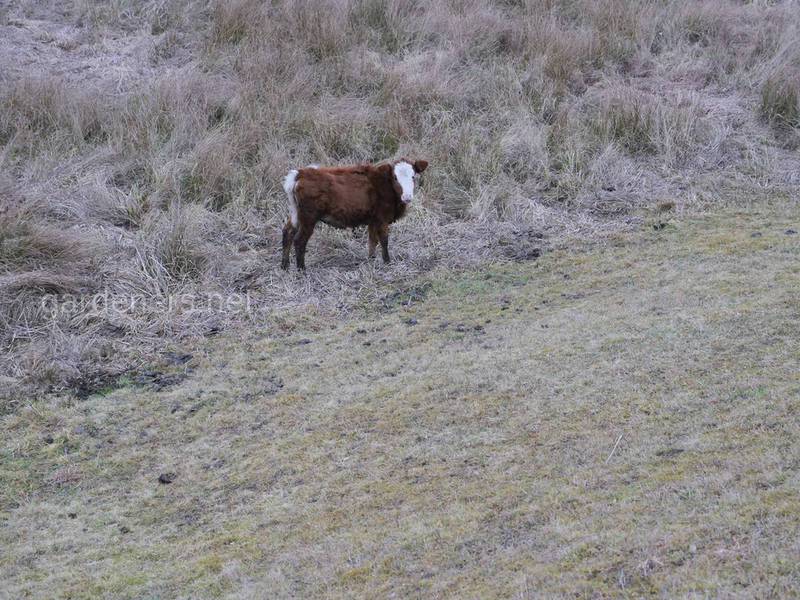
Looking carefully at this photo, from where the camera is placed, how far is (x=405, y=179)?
868 centimetres

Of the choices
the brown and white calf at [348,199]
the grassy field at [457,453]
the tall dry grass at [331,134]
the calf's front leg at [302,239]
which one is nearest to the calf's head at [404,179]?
the brown and white calf at [348,199]

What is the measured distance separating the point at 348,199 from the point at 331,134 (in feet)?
8.04

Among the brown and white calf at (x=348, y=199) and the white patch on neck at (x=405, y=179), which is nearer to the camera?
the brown and white calf at (x=348, y=199)

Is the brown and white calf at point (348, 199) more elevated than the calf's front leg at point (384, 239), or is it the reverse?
the brown and white calf at point (348, 199)

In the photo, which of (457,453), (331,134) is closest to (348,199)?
(331,134)

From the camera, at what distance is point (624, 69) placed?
43.1 feet

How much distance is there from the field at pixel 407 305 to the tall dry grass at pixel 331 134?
45 millimetres

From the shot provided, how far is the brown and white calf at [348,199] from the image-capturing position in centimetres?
843

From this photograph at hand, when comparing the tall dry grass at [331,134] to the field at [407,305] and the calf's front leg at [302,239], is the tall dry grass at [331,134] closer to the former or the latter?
the field at [407,305]

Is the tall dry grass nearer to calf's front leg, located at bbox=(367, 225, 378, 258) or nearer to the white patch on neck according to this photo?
calf's front leg, located at bbox=(367, 225, 378, 258)

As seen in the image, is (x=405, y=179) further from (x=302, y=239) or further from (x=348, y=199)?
(x=302, y=239)

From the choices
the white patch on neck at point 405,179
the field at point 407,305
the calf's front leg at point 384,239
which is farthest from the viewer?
the calf's front leg at point 384,239

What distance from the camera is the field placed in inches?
165

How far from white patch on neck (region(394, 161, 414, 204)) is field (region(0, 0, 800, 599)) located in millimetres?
628
